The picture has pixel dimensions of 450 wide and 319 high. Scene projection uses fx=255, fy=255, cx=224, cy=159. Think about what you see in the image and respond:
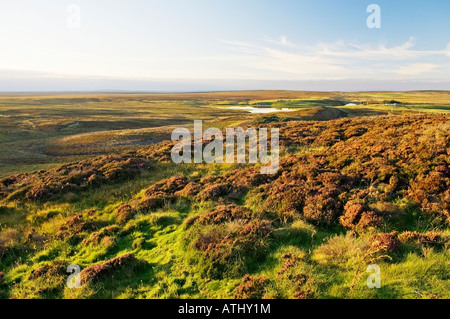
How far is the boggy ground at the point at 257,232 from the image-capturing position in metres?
6.01

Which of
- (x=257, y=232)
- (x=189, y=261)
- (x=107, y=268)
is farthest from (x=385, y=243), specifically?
(x=107, y=268)

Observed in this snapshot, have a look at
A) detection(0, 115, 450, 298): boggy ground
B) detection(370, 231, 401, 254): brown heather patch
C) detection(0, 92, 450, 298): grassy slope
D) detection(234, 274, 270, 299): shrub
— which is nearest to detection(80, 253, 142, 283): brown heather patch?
detection(0, 115, 450, 298): boggy ground

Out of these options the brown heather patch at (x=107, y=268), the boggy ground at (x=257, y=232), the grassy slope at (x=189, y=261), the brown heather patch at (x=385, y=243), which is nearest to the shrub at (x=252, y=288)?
the boggy ground at (x=257, y=232)

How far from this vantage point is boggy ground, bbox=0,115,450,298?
601 centimetres

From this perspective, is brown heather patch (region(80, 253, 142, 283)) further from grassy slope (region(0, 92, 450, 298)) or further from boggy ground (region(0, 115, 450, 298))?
grassy slope (region(0, 92, 450, 298))

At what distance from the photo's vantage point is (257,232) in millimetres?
7840

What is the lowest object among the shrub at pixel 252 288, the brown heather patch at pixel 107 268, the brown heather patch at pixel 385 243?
the brown heather patch at pixel 107 268

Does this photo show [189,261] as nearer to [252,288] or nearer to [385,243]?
[252,288]

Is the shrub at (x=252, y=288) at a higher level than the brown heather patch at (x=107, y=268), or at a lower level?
higher

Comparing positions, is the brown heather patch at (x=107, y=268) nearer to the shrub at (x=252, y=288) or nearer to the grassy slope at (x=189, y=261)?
the grassy slope at (x=189, y=261)
